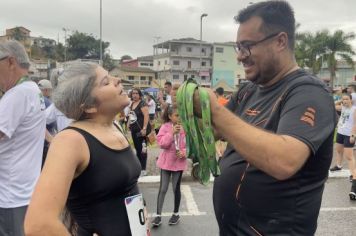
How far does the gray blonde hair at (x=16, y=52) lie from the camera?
9.73 feet

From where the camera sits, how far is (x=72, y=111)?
6.72 ft

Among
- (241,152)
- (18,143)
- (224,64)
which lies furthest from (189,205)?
(224,64)

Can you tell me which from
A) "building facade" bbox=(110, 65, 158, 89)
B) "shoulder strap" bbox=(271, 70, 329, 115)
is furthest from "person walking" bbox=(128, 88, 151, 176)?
"building facade" bbox=(110, 65, 158, 89)

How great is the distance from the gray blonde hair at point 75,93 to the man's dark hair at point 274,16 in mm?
846

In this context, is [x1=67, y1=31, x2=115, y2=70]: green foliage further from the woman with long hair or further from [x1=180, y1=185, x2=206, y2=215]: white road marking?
the woman with long hair

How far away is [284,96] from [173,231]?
3.79 m

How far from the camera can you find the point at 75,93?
2.03m

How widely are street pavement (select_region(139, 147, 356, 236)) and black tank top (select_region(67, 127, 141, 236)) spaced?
338 centimetres

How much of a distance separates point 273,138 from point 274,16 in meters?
0.69

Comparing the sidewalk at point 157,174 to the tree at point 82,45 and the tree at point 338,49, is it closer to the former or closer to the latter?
the tree at point 338,49

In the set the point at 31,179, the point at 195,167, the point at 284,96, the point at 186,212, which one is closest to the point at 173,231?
the point at 186,212

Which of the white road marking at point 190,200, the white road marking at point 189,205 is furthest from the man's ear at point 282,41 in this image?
the white road marking at point 190,200

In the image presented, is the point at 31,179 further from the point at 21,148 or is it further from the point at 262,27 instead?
the point at 262,27

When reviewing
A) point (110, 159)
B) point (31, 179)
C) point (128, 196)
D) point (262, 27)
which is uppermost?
point (262, 27)
